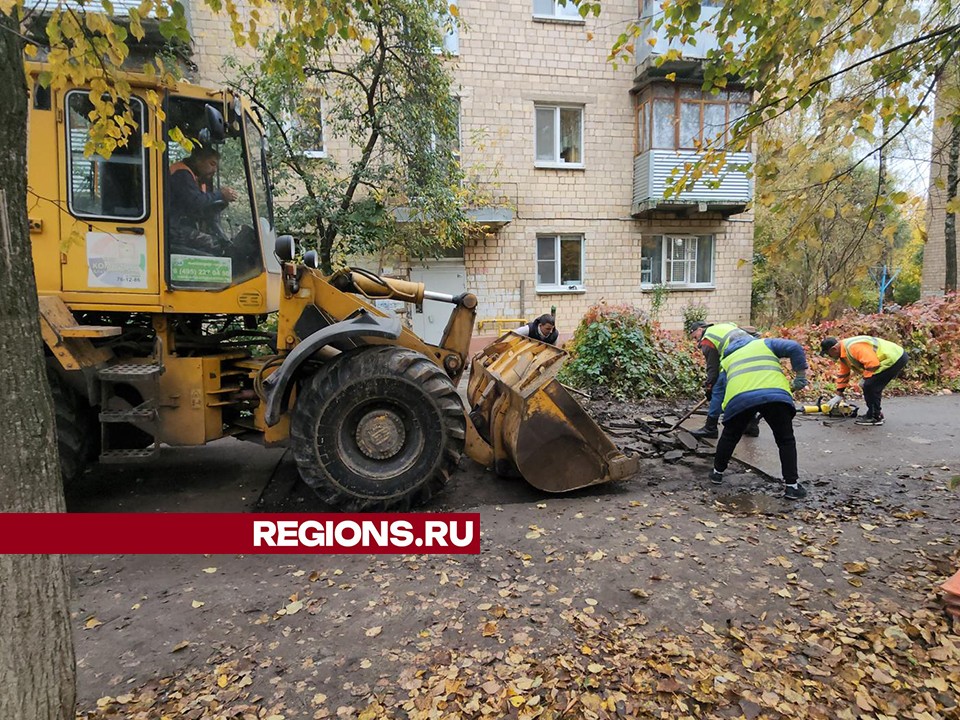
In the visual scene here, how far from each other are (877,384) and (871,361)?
0.42m

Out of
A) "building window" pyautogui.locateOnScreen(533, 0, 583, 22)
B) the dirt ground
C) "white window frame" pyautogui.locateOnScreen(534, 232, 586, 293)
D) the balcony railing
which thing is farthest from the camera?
"white window frame" pyautogui.locateOnScreen(534, 232, 586, 293)

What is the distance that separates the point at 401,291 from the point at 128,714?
3502 millimetres

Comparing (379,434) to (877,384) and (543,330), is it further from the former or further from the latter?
(877,384)

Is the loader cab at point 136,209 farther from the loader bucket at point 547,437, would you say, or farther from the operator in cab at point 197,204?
the loader bucket at point 547,437

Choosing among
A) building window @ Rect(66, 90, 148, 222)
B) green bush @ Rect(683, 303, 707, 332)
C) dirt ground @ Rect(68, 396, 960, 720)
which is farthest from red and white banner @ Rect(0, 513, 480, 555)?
green bush @ Rect(683, 303, 707, 332)

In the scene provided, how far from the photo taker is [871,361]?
22.6ft

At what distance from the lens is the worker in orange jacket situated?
22.8 ft

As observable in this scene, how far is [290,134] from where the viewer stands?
26.7 ft

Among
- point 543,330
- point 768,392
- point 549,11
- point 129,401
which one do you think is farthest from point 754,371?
point 549,11

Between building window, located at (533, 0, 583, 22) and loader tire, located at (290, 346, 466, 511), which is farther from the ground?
building window, located at (533, 0, 583, 22)

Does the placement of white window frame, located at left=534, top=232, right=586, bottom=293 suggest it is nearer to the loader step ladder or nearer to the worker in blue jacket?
the worker in blue jacket

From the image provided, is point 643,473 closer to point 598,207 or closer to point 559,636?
point 559,636

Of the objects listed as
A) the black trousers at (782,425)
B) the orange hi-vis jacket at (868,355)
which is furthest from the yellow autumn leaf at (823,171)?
the orange hi-vis jacket at (868,355)

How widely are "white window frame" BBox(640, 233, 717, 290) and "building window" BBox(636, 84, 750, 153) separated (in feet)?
7.30
